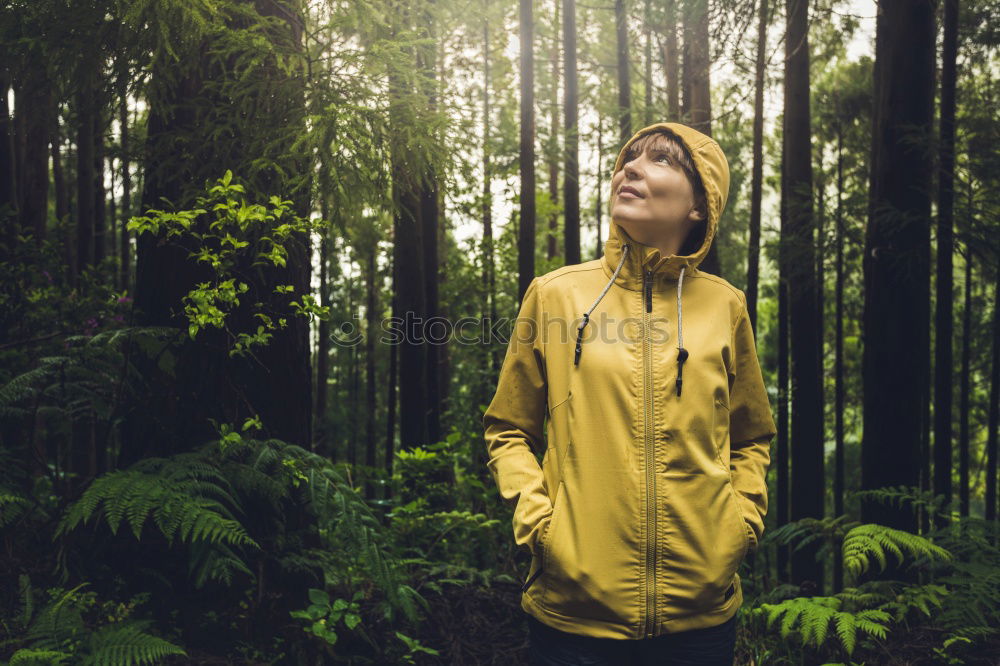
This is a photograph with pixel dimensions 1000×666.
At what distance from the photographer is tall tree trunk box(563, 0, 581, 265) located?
953 cm

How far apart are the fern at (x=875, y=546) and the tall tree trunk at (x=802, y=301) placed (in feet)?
21.8

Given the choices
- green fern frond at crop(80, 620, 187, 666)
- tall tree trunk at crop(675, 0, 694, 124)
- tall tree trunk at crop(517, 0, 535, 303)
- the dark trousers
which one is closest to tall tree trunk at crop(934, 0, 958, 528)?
tall tree trunk at crop(675, 0, 694, 124)

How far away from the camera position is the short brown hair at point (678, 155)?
7.93 ft

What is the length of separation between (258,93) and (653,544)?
12.0ft

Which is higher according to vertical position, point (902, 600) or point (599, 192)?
point (599, 192)

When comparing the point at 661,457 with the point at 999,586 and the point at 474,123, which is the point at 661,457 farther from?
the point at 474,123

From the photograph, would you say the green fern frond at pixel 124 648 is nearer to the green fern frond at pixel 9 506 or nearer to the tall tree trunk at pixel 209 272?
the green fern frond at pixel 9 506

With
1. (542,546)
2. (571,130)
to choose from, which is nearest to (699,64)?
(571,130)

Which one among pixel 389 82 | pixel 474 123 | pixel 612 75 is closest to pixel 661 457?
pixel 389 82

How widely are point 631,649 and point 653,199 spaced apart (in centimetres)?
143

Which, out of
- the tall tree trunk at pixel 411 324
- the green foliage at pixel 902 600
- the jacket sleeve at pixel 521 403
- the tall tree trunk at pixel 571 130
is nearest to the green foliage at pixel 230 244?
the jacket sleeve at pixel 521 403

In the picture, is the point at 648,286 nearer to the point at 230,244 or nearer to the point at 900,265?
the point at 230,244

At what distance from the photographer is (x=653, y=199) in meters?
2.35

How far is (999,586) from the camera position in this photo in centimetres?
409
